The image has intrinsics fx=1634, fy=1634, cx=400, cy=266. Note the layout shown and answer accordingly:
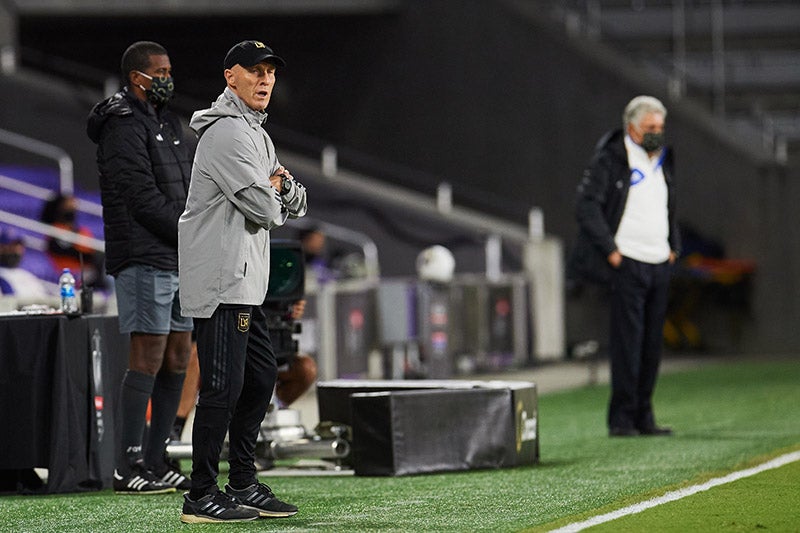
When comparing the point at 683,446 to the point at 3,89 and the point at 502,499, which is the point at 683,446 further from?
the point at 3,89

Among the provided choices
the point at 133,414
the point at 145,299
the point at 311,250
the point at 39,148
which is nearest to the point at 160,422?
the point at 133,414

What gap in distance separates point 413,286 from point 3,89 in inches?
264

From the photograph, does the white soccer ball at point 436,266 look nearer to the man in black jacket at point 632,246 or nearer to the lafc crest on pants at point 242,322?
the man in black jacket at point 632,246

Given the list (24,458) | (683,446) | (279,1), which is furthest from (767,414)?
(279,1)

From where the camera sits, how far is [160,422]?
7.25 meters

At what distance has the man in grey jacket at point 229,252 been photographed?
601cm

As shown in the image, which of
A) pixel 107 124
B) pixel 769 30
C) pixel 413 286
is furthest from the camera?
pixel 769 30

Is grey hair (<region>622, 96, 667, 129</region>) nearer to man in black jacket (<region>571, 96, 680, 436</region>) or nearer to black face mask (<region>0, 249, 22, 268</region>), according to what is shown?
man in black jacket (<region>571, 96, 680, 436</region>)

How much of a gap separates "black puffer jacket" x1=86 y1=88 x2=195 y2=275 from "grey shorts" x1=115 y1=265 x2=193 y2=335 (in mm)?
42

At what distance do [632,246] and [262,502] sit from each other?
4.18 metres

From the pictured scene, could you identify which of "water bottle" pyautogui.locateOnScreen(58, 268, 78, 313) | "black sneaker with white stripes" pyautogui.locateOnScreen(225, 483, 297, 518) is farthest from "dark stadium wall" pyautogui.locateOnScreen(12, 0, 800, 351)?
"black sneaker with white stripes" pyautogui.locateOnScreen(225, 483, 297, 518)

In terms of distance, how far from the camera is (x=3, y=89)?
19922 mm

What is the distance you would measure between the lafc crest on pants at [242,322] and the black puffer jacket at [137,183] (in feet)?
3.96

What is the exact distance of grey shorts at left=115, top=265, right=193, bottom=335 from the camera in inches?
283
